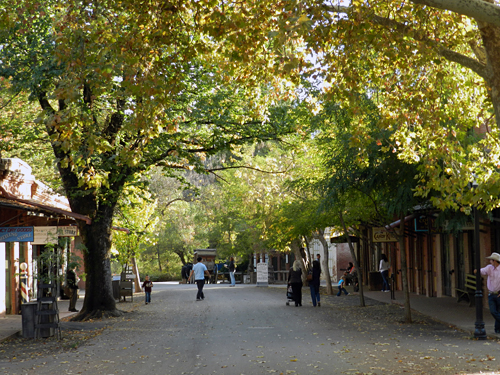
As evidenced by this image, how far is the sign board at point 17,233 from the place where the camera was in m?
15.9

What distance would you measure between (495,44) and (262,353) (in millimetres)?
6255

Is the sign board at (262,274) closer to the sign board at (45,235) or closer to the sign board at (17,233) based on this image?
the sign board at (45,235)

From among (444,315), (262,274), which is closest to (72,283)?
(444,315)

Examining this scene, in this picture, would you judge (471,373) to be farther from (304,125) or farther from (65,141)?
(304,125)

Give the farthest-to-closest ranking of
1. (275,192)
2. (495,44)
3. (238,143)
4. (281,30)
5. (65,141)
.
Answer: (275,192), (238,143), (65,141), (495,44), (281,30)

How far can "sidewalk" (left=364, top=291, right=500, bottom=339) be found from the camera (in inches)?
591

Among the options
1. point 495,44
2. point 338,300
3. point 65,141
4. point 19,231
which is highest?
point 495,44

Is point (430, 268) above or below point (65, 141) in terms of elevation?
below

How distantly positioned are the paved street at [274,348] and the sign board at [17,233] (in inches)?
118

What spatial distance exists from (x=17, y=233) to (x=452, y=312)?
1198cm

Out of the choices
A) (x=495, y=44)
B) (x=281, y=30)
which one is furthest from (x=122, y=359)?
(x=495, y=44)

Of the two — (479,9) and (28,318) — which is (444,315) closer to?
(28,318)

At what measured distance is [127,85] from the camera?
29.9 feet

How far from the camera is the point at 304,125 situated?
64.9ft
